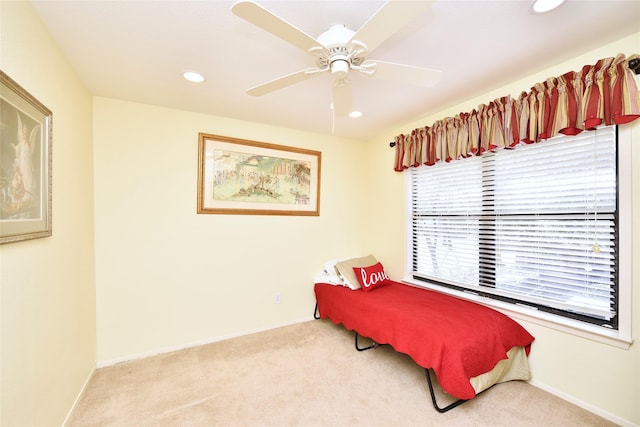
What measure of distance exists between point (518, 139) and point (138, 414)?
3.33m

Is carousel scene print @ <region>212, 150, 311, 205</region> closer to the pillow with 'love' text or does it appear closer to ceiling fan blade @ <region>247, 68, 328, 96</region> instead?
the pillow with 'love' text

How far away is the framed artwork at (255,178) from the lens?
110 inches

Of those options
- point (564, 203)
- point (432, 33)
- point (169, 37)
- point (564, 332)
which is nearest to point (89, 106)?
point (169, 37)

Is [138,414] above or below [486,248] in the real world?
below

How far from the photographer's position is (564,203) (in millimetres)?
1945

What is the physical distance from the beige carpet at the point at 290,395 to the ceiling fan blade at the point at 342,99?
6.79 feet

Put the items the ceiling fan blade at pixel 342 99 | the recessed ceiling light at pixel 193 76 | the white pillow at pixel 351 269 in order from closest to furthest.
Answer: the ceiling fan blade at pixel 342 99, the recessed ceiling light at pixel 193 76, the white pillow at pixel 351 269

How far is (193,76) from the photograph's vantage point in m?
2.03

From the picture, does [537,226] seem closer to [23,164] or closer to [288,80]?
[288,80]

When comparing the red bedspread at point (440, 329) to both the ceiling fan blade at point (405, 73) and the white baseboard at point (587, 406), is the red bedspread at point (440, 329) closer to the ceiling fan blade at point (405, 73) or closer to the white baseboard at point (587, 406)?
the white baseboard at point (587, 406)

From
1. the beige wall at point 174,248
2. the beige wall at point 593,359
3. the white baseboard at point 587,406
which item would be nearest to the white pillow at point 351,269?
the beige wall at point 174,248

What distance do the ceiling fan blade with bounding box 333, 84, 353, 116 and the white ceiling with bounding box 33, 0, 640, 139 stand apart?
0.32m

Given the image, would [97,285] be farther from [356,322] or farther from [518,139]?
[518,139]

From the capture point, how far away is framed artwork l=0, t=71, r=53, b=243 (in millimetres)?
1124
